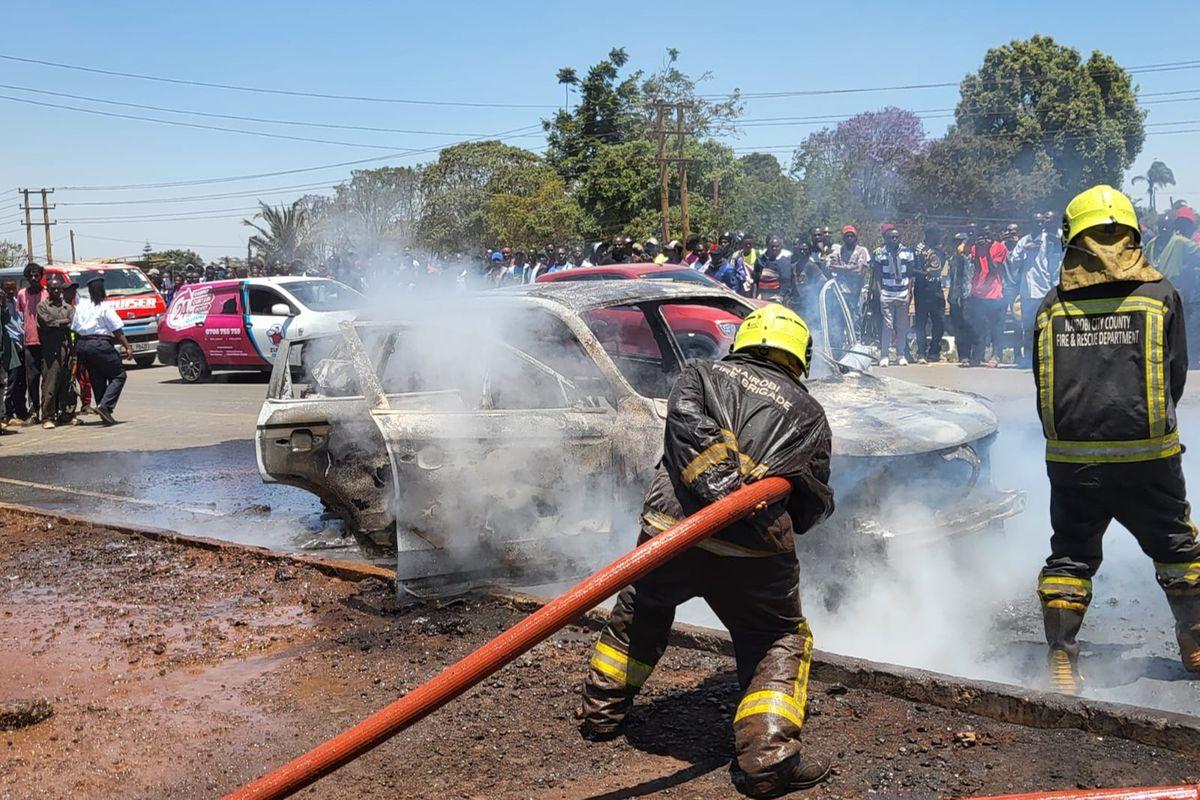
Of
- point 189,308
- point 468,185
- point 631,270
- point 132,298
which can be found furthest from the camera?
point 468,185

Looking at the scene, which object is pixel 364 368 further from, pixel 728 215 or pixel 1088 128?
pixel 1088 128

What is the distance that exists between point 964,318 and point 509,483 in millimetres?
11435

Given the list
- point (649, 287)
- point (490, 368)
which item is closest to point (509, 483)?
point (490, 368)

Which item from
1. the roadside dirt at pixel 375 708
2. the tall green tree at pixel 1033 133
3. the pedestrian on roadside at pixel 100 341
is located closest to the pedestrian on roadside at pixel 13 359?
the pedestrian on roadside at pixel 100 341

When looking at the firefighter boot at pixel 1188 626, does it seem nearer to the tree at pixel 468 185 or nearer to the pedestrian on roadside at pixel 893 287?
the pedestrian on roadside at pixel 893 287

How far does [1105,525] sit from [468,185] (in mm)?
42966

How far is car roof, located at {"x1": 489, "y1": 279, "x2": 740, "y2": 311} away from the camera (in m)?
6.15

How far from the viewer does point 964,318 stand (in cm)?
1541

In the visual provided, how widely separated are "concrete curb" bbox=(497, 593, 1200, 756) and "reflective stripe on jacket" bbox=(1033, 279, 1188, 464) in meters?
0.91

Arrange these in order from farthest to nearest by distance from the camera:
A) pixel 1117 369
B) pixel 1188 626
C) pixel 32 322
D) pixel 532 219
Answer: pixel 532 219
pixel 32 322
pixel 1188 626
pixel 1117 369

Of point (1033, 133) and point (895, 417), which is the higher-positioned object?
point (1033, 133)

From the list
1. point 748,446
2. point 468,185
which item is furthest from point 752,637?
point 468,185

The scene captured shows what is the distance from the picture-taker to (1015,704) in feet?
12.7

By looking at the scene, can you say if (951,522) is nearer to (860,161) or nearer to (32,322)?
(32,322)
